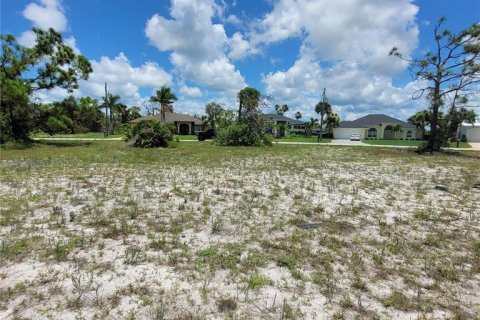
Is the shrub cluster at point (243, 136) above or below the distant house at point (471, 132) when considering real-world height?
below

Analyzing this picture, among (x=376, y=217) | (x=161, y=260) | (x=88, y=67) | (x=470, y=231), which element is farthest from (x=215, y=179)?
(x=88, y=67)

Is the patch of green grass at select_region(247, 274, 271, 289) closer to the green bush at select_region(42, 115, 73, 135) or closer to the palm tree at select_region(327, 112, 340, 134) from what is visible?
the green bush at select_region(42, 115, 73, 135)

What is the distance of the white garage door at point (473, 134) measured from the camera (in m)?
46.4

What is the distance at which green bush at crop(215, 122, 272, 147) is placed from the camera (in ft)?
76.6

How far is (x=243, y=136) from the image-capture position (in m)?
23.5

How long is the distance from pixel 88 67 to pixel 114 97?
119 feet

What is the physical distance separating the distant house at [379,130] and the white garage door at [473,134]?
666cm

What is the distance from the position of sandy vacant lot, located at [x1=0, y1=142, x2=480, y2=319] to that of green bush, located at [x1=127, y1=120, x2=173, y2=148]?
1238 cm

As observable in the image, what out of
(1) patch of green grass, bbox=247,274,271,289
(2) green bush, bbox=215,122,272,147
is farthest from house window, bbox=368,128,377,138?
(1) patch of green grass, bbox=247,274,271,289

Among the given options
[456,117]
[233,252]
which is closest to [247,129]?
[456,117]

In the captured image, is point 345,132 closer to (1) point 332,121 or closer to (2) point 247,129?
(1) point 332,121

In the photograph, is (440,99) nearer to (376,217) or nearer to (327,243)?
(376,217)

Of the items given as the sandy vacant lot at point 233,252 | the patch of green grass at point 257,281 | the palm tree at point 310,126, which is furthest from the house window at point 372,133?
the patch of green grass at point 257,281

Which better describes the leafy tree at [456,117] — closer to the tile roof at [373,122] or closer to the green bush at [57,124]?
the green bush at [57,124]
